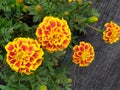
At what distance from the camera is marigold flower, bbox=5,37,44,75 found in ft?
4.49

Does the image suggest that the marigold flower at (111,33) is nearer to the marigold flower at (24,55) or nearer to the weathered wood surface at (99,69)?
the weathered wood surface at (99,69)

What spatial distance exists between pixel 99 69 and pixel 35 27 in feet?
1.19

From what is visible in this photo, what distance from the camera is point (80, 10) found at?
1683 mm

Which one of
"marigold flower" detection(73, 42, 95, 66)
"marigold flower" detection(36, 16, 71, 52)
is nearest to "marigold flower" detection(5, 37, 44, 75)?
"marigold flower" detection(36, 16, 71, 52)

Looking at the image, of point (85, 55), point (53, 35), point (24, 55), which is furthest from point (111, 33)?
point (24, 55)

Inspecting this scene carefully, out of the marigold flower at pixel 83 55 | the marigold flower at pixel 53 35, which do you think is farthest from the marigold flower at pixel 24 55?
the marigold flower at pixel 83 55

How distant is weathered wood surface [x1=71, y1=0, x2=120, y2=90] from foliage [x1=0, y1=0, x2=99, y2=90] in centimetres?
6

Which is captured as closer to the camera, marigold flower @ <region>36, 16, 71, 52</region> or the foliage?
marigold flower @ <region>36, 16, 71, 52</region>

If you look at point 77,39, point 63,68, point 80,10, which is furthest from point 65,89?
point 80,10

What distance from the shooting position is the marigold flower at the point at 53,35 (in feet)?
4.64

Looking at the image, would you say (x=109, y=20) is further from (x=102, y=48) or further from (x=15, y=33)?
(x=15, y=33)

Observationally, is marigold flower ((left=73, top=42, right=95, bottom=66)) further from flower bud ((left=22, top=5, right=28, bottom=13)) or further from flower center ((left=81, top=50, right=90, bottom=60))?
flower bud ((left=22, top=5, right=28, bottom=13))

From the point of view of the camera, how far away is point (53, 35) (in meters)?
1.43

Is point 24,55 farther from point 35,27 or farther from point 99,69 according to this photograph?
point 99,69
